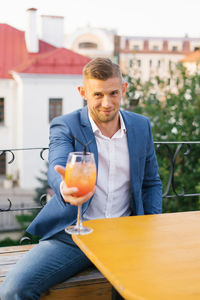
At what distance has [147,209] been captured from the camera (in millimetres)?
2264

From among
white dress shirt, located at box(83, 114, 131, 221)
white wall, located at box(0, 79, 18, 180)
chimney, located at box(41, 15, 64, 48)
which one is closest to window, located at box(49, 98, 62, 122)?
white wall, located at box(0, 79, 18, 180)

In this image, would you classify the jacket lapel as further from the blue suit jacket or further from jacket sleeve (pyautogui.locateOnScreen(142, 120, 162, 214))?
jacket sleeve (pyautogui.locateOnScreen(142, 120, 162, 214))

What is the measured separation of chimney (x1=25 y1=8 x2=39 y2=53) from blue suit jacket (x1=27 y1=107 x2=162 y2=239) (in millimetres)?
20785

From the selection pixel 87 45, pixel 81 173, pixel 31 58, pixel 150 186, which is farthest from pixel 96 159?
pixel 87 45

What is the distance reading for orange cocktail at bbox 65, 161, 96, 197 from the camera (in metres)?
1.48

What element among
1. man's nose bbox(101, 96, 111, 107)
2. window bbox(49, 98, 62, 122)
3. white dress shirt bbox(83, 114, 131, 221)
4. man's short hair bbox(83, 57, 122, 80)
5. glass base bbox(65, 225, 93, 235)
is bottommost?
glass base bbox(65, 225, 93, 235)

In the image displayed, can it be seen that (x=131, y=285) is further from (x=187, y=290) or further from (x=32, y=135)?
(x=32, y=135)

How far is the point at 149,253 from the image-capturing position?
145 centimetres

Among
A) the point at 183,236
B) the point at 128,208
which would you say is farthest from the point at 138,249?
the point at 128,208

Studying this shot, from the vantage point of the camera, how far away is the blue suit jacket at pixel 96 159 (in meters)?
2.02

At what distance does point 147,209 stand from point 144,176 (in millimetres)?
191

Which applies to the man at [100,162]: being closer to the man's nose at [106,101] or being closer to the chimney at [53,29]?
the man's nose at [106,101]

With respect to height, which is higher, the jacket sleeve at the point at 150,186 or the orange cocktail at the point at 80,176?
the orange cocktail at the point at 80,176

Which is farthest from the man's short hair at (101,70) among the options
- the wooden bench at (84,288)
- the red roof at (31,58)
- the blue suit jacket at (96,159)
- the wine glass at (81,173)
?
the red roof at (31,58)
